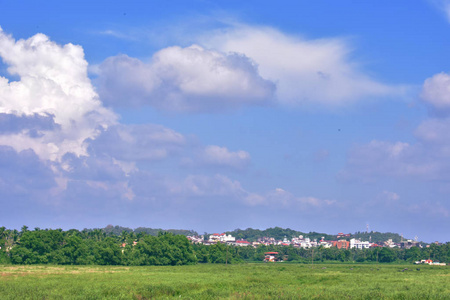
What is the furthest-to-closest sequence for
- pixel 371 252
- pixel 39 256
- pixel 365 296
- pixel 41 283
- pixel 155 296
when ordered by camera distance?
pixel 371 252 → pixel 39 256 → pixel 41 283 → pixel 155 296 → pixel 365 296

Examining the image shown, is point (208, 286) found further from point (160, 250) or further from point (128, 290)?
point (160, 250)

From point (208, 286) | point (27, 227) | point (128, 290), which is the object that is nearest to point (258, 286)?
point (208, 286)

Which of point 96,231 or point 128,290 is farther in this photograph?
point 96,231

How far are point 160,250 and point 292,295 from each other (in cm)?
8545

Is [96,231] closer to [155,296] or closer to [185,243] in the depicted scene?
[185,243]

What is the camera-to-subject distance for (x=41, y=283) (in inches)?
2210

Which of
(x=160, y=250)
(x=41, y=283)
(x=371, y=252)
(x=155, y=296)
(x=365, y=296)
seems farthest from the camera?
(x=371, y=252)

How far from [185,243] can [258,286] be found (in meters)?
80.4

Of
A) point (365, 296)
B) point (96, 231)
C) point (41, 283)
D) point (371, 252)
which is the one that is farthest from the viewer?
point (371, 252)

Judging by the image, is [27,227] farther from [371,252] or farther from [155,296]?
[371,252]

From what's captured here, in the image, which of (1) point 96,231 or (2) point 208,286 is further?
(1) point 96,231

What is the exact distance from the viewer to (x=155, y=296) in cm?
4969

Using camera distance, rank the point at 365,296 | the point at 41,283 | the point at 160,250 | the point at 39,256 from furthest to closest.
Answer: the point at 160,250
the point at 39,256
the point at 41,283
the point at 365,296

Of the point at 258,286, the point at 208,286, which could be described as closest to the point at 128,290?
the point at 208,286
